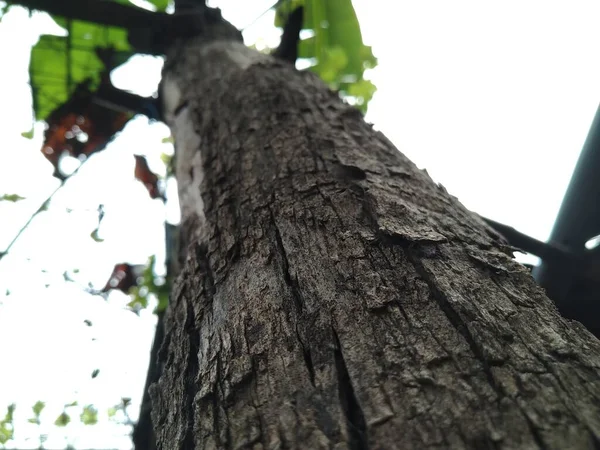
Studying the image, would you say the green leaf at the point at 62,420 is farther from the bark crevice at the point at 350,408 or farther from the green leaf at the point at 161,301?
the bark crevice at the point at 350,408

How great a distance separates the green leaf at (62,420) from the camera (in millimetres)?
3080

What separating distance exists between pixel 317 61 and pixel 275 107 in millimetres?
2283

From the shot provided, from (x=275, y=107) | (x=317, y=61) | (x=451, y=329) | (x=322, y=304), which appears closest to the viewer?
(x=451, y=329)

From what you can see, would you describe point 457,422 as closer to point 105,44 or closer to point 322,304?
point 322,304

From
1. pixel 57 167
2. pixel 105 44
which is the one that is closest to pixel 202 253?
pixel 57 167

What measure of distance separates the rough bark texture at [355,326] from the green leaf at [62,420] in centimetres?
253

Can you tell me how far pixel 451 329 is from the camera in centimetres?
70

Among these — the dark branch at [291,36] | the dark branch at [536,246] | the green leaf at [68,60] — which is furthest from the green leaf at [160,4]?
the dark branch at [536,246]

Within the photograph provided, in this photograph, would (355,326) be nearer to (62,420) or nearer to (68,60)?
(68,60)

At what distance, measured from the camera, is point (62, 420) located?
3094 mm

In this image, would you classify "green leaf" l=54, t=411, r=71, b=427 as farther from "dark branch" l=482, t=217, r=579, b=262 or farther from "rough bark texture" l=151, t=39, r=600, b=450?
"dark branch" l=482, t=217, r=579, b=262

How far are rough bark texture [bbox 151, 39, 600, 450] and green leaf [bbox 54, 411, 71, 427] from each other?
253cm

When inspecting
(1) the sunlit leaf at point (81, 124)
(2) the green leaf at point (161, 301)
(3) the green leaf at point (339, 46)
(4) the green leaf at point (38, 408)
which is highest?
(3) the green leaf at point (339, 46)

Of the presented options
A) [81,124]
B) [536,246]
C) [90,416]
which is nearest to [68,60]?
[81,124]
